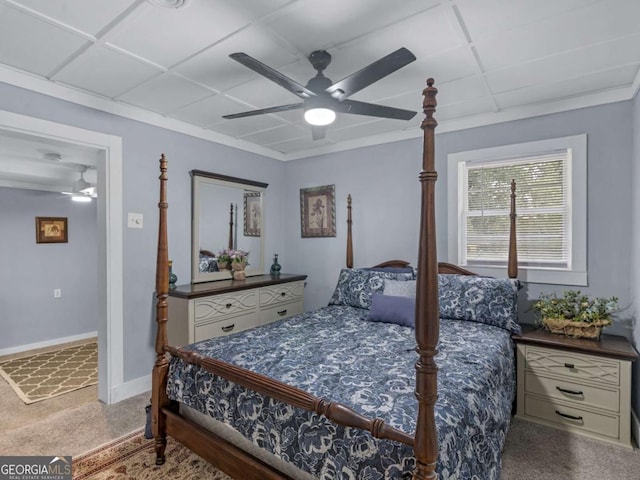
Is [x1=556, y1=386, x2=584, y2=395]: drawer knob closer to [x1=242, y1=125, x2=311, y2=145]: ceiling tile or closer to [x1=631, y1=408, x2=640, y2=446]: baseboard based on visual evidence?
[x1=631, y1=408, x2=640, y2=446]: baseboard

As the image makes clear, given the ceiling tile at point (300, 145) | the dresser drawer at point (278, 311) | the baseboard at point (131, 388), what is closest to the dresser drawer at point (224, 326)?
the dresser drawer at point (278, 311)

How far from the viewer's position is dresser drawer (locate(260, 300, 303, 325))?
3.71 meters

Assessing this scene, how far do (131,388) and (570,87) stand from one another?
4.32 m

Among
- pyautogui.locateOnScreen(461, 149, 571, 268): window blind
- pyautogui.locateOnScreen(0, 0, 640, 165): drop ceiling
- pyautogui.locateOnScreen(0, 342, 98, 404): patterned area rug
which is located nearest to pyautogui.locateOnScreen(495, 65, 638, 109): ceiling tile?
pyautogui.locateOnScreen(0, 0, 640, 165): drop ceiling

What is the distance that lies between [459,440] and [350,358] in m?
0.73

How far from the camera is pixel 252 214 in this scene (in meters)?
4.16

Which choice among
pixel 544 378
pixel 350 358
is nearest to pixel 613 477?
pixel 544 378

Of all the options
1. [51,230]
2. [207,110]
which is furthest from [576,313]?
[51,230]

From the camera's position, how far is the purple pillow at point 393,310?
264 cm

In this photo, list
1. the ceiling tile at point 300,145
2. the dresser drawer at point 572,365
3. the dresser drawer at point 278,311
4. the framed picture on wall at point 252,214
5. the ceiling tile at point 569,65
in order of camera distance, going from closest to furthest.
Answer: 1. the ceiling tile at point 569,65
2. the dresser drawer at point 572,365
3. the dresser drawer at point 278,311
4. the ceiling tile at point 300,145
5. the framed picture on wall at point 252,214

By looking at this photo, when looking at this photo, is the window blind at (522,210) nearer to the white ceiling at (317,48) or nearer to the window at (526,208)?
the window at (526,208)

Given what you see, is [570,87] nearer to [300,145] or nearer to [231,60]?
[231,60]

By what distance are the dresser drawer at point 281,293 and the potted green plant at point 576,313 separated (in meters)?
2.45

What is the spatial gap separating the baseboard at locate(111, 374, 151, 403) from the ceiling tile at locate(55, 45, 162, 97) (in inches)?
95.4
